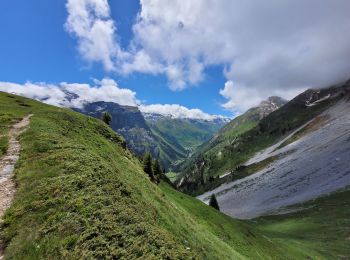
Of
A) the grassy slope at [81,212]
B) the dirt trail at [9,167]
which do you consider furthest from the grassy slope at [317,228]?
the dirt trail at [9,167]

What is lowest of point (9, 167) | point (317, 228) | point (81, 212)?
point (317, 228)

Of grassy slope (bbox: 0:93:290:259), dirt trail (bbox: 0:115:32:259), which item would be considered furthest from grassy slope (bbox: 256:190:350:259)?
dirt trail (bbox: 0:115:32:259)

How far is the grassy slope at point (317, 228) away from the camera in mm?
74994

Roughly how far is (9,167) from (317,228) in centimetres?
9641

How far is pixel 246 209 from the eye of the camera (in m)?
178

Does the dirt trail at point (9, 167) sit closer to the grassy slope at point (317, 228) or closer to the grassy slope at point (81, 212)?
the grassy slope at point (81, 212)

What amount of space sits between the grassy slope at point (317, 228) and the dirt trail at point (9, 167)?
52.0 meters

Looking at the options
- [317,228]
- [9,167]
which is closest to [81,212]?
[9,167]

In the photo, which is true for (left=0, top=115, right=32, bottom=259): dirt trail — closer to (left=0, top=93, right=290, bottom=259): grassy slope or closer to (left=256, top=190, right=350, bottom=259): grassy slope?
(left=0, top=93, right=290, bottom=259): grassy slope

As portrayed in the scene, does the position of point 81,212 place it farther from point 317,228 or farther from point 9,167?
point 317,228

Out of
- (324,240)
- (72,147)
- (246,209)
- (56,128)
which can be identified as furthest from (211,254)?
(246,209)

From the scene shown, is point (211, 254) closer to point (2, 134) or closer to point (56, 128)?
point (56, 128)

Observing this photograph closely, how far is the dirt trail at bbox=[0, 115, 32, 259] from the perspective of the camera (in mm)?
24759

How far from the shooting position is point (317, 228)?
103 meters
